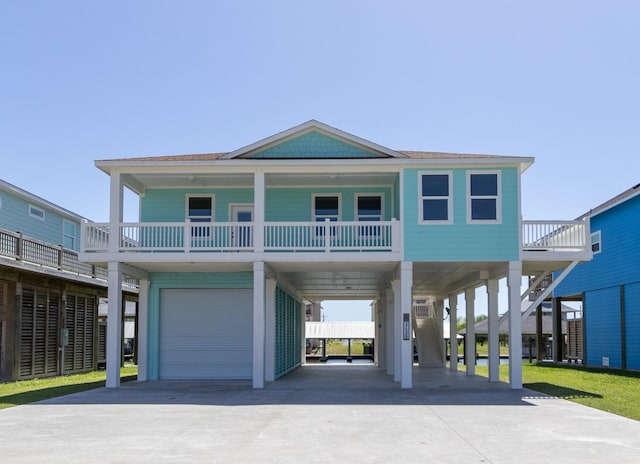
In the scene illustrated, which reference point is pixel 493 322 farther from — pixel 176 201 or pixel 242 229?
pixel 176 201

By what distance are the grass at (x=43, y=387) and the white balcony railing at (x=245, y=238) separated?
377 centimetres

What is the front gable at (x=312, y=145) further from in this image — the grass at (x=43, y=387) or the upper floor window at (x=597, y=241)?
the upper floor window at (x=597, y=241)

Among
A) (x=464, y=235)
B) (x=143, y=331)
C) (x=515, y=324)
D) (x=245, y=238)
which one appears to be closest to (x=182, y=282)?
(x=143, y=331)

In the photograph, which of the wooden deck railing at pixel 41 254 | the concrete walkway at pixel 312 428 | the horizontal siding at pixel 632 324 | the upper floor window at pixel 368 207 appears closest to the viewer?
the concrete walkway at pixel 312 428

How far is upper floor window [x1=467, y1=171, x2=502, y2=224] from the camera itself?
1923 cm

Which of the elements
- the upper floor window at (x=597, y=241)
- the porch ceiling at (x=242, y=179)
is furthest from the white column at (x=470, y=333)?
the upper floor window at (x=597, y=241)

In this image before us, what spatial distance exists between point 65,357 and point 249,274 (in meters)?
8.17

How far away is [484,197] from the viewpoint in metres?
19.3

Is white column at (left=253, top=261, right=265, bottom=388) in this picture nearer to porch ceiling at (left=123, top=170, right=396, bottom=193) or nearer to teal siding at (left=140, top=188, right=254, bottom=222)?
porch ceiling at (left=123, top=170, right=396, bottom=193)

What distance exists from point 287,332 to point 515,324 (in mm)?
10128

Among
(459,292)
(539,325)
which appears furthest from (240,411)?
(539,325)

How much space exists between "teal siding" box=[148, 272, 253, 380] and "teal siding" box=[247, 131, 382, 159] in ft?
13.1

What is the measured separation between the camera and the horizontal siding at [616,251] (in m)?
26.6

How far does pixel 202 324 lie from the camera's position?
22812 mm
